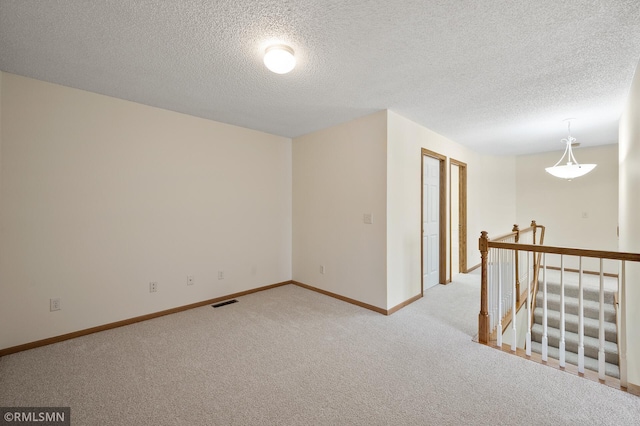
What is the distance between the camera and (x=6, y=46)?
1901 millimetres

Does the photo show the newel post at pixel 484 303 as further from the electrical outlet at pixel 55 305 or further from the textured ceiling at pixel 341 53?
the electrical outlet at pixel 55 305

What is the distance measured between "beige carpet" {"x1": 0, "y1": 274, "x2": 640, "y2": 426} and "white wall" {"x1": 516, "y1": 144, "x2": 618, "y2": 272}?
412 centimetres

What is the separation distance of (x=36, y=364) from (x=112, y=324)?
2.16 ft

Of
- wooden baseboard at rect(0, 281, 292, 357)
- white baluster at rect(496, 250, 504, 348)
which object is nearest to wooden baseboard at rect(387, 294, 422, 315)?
white baluster at rect(496, 250, 504, 348)

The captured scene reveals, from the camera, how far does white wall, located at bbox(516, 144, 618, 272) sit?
4.77 metres

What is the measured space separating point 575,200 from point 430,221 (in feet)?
11.5

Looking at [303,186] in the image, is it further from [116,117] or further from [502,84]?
[502,84]

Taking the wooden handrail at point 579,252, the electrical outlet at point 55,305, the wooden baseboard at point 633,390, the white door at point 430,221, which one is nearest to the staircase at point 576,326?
the white door at point 430,221

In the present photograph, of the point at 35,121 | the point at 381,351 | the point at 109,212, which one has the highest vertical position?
the point at 35,121

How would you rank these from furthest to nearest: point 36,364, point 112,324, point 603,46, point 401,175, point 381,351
Result: point 401,175
point 112,324
point 381,351
point 36,364
point 603,46

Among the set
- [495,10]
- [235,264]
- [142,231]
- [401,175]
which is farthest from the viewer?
[235,264]

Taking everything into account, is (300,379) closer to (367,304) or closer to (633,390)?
(367,304)

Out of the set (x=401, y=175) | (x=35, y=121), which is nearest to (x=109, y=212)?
(x=35, y=121)

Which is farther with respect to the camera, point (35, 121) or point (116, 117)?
point (116, 117)
